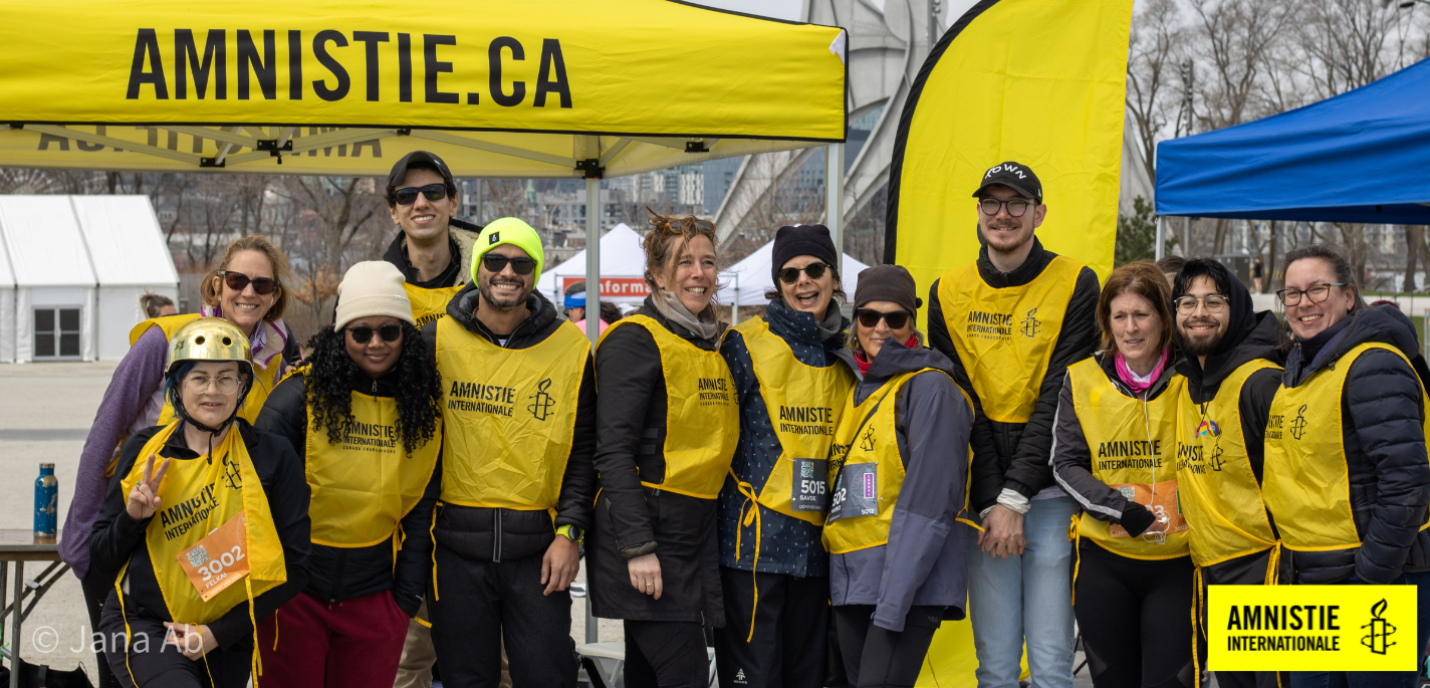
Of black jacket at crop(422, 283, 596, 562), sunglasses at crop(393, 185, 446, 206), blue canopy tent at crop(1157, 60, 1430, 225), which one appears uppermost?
blue canopy tent at crop(1157, 60, 1430, 225)

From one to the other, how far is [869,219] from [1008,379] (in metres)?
38.1

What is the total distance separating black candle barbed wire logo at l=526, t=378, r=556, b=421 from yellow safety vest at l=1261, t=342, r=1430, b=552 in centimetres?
211

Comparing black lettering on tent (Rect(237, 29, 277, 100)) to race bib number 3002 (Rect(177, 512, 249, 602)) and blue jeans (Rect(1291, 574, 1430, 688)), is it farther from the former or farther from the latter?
blue jeans (Rect(1291, 574, 1430, 688))

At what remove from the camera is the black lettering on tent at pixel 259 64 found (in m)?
3.35

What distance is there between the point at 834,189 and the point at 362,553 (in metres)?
2.12

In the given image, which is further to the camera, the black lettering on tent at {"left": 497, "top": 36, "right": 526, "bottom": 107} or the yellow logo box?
the black lettering on tent at {"left": 497, "top": 36, "right": 526, "bottom": 107}

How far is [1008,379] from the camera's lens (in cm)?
344

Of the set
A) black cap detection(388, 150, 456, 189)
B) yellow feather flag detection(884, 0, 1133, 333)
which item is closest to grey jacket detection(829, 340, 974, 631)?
yellow feather flag detection(884, 0, 1133, 333)

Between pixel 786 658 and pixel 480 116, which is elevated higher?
pixel 480 116

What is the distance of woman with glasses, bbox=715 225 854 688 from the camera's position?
10.0ft

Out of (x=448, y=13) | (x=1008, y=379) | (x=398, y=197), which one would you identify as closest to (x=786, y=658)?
(x=1008, y=379)

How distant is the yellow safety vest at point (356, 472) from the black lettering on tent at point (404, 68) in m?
1.03

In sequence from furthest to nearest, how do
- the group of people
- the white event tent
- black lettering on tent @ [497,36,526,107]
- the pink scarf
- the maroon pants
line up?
the white event tent → black lettering on tent @ [497,36,526,107] → the pink scarf → the maroon pants → the group of people

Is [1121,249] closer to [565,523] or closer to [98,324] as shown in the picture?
[565,523]
